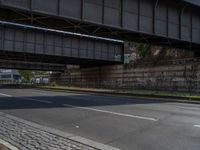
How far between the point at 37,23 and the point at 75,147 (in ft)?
61.6

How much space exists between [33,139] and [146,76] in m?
37.7

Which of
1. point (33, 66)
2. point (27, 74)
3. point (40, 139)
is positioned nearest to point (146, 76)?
point (40, 139)

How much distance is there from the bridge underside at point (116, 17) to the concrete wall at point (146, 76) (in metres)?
4.98

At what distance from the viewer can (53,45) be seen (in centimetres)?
4591

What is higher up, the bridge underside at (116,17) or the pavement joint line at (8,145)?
the bridge underside at (116,17)

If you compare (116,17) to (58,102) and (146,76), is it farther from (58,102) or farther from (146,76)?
(146,76)

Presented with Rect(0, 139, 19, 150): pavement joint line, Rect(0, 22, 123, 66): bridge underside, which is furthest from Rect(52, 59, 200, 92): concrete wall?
Rect(0, 139, 19, 150): pavement joint line

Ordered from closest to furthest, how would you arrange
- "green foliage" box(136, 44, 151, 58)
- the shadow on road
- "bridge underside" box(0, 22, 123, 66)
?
the shadow on road → "bridge underside" box(0, 22, 123, 66) → "green foliage" box(136, 44, 151, 58)

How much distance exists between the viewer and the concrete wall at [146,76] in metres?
37.1

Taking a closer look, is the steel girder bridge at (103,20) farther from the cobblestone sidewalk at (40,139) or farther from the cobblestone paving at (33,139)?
the cobblestone sidewalk at (40,139)

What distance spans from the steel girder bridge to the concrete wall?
337 cm

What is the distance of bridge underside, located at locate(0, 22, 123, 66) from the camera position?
4112cm

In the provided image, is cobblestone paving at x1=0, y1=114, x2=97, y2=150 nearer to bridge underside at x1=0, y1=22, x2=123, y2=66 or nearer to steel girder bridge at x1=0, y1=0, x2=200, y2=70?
steel girder bridge at x1=0, y1=0, x2=200, y2=70

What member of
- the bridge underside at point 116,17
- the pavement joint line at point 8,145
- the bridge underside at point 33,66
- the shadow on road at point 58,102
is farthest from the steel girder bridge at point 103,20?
the bridge underside at point 33,66
